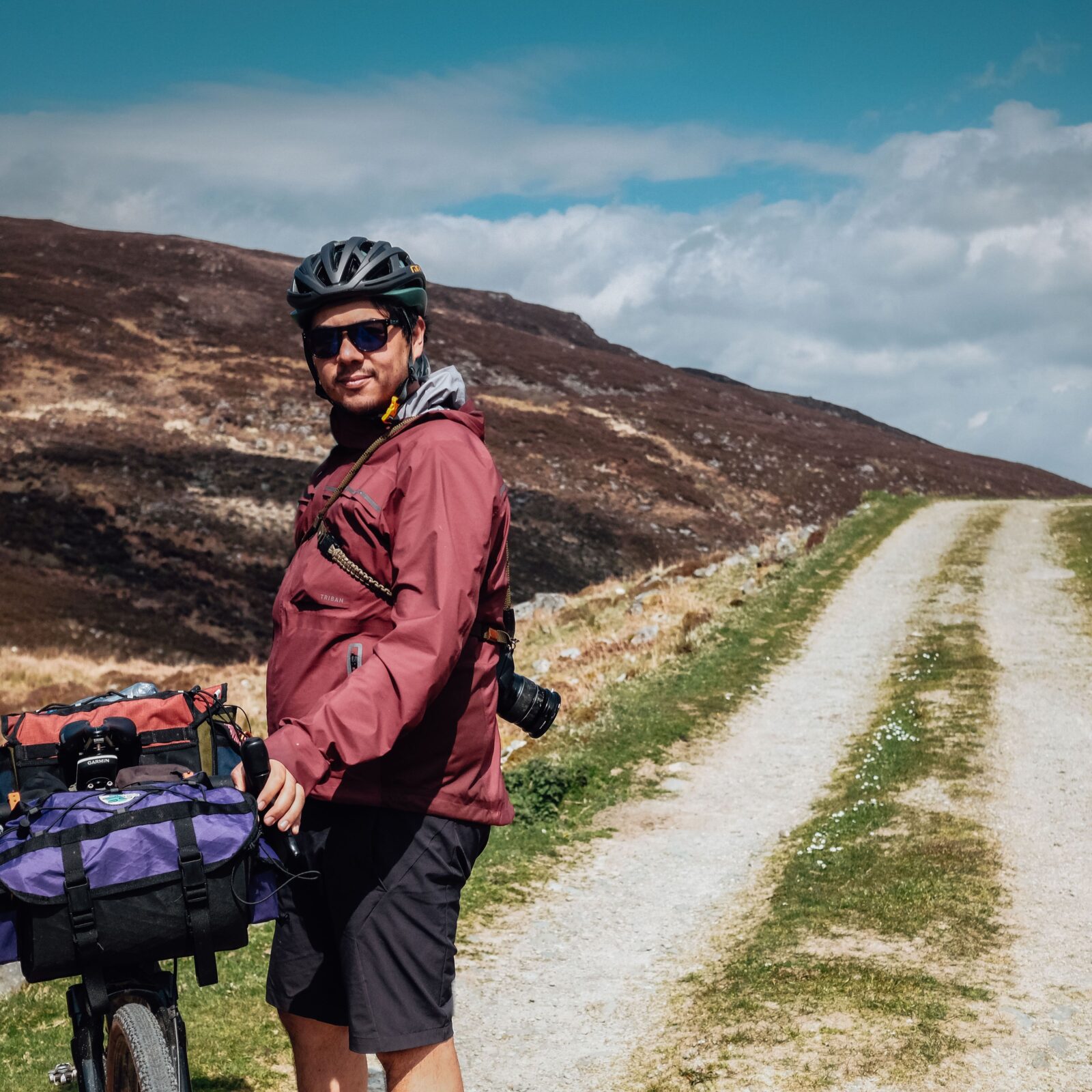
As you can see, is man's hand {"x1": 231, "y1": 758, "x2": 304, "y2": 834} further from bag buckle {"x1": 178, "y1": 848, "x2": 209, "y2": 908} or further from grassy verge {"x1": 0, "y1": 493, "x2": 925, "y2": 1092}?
grassy verge {"x1": 0, "y1": 493, "x2": 925, "y2": 1092}


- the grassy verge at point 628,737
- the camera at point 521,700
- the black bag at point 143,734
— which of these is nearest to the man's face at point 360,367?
the camera at point 521,700

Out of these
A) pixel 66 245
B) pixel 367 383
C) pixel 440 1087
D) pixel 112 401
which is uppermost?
pixel 66 245

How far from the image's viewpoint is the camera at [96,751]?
303 cm

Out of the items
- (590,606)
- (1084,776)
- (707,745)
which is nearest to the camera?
(1084,776)

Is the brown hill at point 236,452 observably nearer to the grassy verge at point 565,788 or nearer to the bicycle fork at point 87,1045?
the grassy verge at point 565,788

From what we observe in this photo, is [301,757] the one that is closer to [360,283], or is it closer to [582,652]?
[360,283]

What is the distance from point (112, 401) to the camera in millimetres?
44094

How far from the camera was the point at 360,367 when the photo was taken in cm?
306

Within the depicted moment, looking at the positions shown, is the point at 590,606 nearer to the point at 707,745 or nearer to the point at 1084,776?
the point at 707,745

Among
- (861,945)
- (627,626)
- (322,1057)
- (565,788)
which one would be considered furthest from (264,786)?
(627,626)

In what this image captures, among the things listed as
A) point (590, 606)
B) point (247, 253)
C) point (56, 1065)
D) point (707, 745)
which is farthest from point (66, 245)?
point (56, 1065)

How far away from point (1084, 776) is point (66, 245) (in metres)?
56.7

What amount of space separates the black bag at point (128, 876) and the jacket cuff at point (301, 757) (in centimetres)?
21

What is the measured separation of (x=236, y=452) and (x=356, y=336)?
41.2 meters
